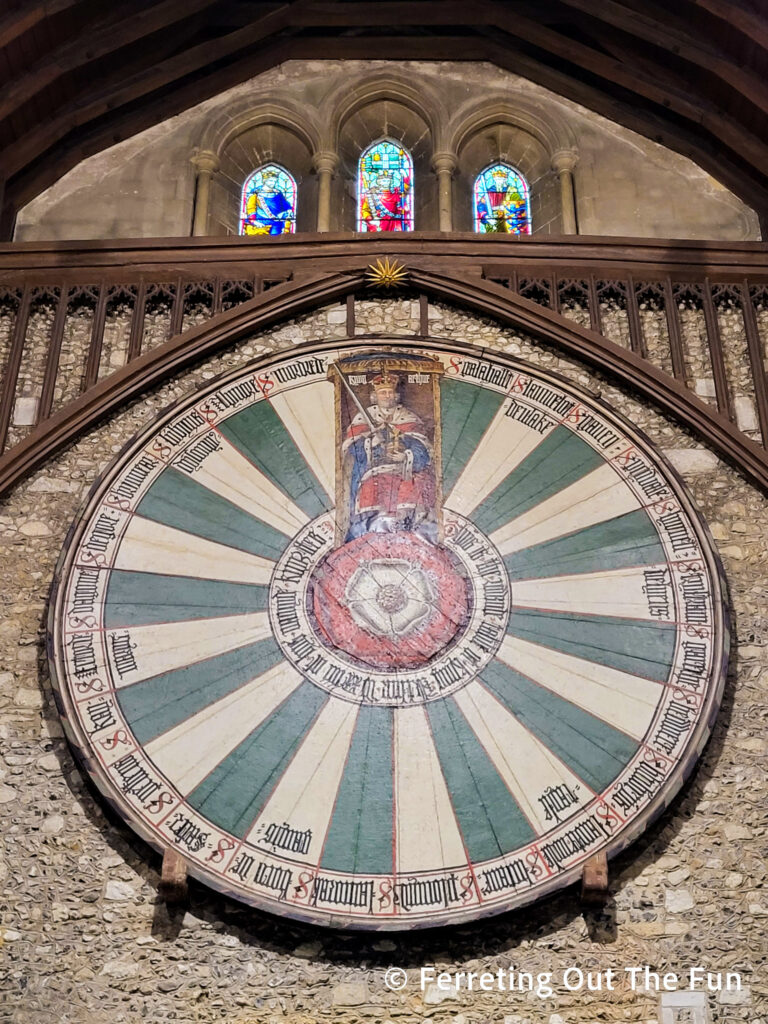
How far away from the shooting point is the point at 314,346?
8086 millimetres

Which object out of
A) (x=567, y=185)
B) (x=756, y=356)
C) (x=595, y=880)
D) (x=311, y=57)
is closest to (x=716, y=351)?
(x=756, y=356)

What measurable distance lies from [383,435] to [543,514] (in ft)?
2.87

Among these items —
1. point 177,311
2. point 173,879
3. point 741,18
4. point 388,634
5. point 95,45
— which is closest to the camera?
point 173,879

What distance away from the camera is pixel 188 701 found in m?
7.05

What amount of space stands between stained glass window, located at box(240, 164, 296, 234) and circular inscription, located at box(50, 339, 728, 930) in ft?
4.28

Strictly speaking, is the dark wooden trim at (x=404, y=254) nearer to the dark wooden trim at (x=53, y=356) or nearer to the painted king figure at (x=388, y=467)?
the dark wooden trim at (x=53, y=356)

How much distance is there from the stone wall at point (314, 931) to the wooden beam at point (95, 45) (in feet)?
10.7

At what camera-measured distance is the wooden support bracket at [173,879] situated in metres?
6.49

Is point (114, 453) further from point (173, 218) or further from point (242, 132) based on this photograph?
point (242, 132)

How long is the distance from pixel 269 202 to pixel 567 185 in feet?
5.44

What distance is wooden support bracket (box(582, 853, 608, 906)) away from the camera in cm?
647

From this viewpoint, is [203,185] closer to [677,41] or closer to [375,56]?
[375,56]

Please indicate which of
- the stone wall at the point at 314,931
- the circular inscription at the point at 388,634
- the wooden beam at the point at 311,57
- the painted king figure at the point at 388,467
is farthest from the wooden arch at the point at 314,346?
the wooden beam at the point at 311,57

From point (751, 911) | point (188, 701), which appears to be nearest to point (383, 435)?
point (188, 701)
